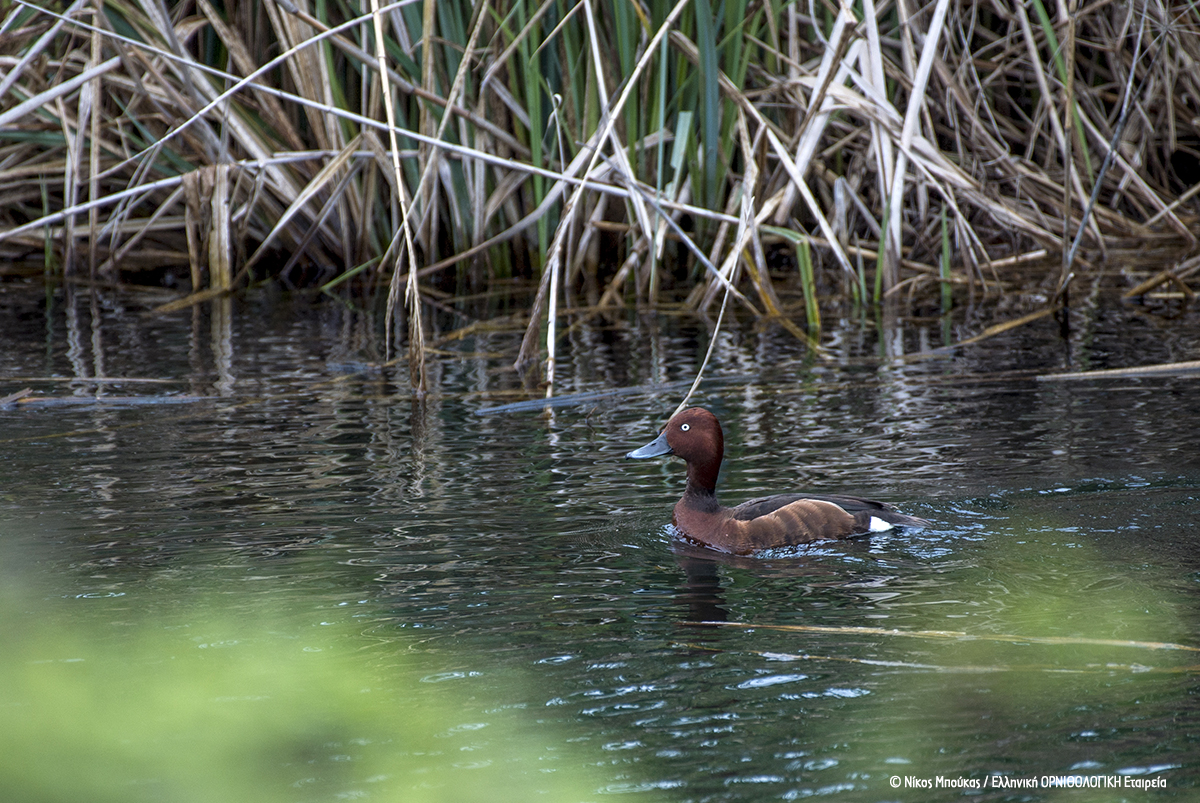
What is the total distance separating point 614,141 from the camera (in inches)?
316

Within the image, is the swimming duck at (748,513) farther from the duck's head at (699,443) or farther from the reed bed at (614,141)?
the reed bed at (614,141)

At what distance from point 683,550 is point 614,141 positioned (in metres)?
3.48

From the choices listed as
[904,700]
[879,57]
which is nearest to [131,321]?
[879,57]

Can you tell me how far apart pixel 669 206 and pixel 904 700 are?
5478mm

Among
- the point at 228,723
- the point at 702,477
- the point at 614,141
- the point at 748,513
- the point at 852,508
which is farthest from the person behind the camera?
the point at 614,141

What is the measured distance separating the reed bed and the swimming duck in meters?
2.87

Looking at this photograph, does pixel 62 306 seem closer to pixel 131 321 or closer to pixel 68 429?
pixel 131 321

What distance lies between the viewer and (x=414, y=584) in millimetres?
4480

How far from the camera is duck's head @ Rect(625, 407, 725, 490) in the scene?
5395 mm

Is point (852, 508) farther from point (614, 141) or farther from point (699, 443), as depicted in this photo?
point (614, 141)

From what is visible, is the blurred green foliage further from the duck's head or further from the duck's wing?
the duck's head

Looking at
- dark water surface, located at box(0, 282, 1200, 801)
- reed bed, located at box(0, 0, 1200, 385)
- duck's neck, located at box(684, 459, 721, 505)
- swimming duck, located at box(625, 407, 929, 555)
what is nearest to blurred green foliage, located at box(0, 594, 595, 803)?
dark water surface, located at box(0, 282, 1200, 801)

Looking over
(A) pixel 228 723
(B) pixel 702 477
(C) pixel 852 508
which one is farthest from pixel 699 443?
(A) pixel 228 723

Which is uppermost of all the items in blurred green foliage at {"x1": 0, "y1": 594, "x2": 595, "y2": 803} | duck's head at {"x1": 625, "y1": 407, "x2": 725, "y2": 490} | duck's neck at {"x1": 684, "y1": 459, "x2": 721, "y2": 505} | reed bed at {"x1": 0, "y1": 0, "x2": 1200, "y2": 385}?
reed bed at {"x1": 0, "y1": 0, "x2": 1200, "y2": 385}
